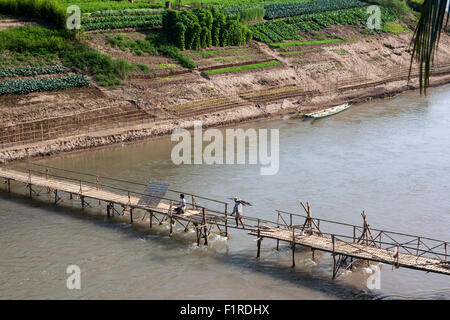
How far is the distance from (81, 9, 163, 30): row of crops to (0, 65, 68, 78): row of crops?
761 cm

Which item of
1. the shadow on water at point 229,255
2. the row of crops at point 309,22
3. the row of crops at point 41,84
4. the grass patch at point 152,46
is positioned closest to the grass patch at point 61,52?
the row of crops at point 41,84

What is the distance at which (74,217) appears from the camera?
3061 cm

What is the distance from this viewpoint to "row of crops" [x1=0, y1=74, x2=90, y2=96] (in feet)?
143

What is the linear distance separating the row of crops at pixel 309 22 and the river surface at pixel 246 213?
22.9 metres

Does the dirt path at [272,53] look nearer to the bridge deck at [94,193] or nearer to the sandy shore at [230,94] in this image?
the sandy shore at [230,94]

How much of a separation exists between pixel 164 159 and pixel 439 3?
114 feet

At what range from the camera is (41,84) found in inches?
1793

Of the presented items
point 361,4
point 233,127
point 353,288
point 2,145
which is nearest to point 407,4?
point 361,4

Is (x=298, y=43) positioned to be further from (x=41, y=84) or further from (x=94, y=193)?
(x=94, y=193)

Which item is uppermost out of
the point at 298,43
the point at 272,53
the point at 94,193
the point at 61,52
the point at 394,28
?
the point at 394,28

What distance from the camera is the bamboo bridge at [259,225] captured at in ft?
75.7

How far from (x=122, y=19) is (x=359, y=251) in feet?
140

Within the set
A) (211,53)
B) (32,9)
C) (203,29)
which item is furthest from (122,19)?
(211,53)
